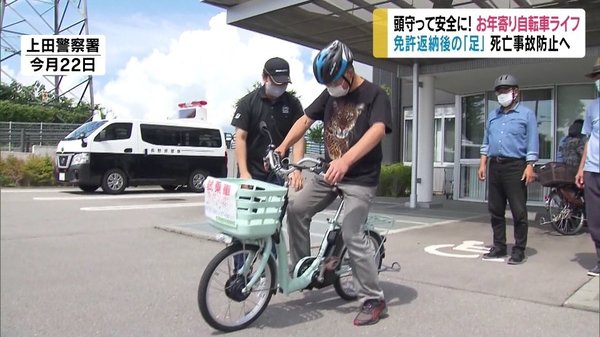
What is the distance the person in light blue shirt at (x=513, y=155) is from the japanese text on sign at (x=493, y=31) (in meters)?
2.39

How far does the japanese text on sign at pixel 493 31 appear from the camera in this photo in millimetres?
7766

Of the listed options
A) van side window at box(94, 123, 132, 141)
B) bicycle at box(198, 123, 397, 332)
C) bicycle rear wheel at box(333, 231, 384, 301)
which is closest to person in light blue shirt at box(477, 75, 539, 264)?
bicycle rear wheel at box(333, 231, 384, 301)

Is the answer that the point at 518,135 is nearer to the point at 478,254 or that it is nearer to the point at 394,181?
the point at 478,254

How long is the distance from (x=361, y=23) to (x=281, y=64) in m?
6.05

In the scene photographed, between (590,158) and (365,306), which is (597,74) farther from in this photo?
(365,306)

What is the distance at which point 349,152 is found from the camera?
11.4ft

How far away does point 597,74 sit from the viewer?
15.9 feet

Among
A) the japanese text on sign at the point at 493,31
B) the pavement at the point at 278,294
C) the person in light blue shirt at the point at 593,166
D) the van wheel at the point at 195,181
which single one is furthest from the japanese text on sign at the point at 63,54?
the van wheel at the point at 195,181

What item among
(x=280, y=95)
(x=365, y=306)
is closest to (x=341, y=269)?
(x=365, y=306)

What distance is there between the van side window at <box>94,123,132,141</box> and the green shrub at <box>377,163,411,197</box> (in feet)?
22.4

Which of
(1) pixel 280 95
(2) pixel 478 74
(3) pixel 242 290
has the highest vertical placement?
(2) pixel 478 74

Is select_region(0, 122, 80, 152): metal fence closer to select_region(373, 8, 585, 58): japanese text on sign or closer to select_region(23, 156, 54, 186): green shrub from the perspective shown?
select_region(373, 8, 585, 58): japanese text on sign

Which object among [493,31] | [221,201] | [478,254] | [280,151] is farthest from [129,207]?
[221,201]

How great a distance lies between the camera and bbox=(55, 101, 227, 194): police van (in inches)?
541
